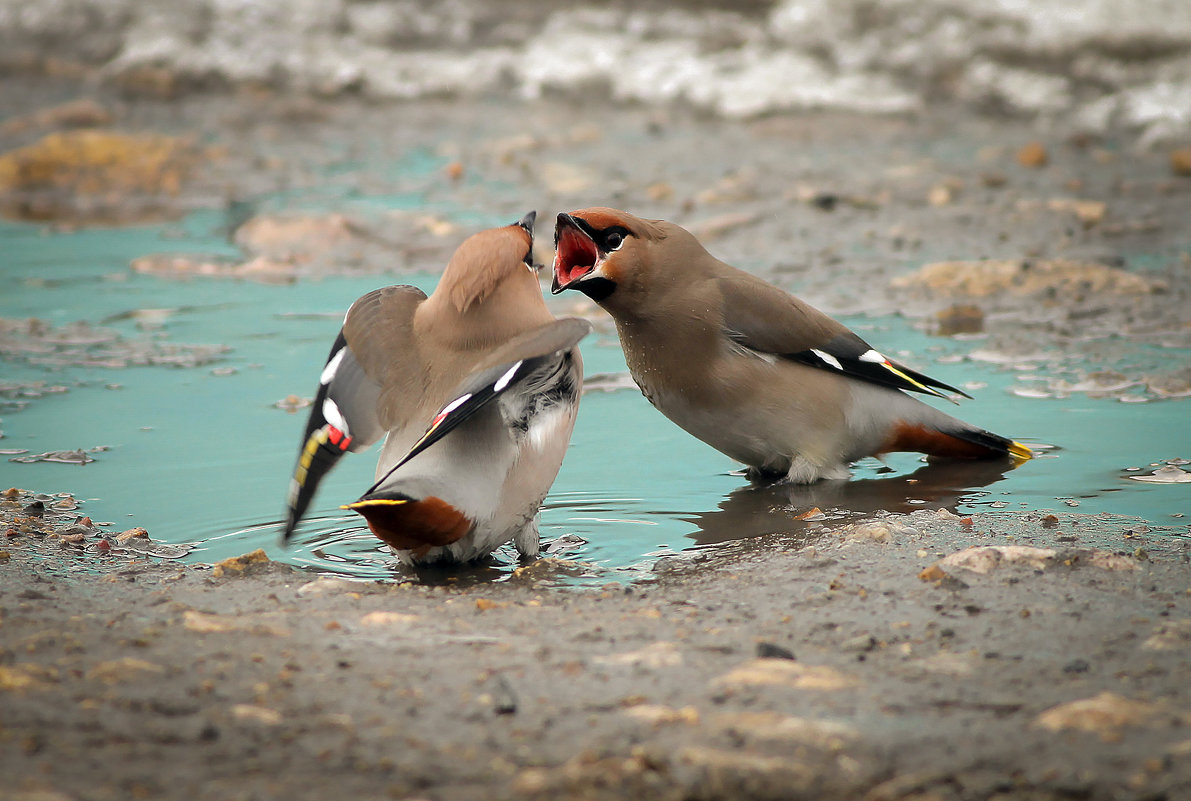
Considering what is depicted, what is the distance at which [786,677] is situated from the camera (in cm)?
283

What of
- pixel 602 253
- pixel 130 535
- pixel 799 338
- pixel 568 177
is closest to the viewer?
pixel 130 535

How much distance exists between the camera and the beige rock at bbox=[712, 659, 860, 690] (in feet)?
9.20

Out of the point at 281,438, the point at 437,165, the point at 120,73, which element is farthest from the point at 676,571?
the point at 120,73

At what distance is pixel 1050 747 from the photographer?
8.16ft

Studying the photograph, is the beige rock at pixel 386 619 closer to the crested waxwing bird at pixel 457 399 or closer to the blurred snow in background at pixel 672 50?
the crested waxwing bird at pixel 457 399

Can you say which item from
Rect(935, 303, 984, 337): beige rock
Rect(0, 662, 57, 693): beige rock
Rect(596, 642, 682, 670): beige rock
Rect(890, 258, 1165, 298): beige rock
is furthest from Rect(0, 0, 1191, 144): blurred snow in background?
Rect(0, 662, 57, 693): beige rock

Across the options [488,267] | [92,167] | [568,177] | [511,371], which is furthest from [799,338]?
[92,167]

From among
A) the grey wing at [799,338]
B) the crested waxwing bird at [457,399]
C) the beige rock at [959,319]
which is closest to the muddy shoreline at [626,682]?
the crested waxwing bird at [457,399]

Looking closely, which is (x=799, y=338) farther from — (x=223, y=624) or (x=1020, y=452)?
(x=223, y=624)

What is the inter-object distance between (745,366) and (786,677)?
2431 mm

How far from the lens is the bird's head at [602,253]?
16.4 feet

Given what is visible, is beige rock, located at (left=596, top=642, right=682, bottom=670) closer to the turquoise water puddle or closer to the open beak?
the turquoise water puddle

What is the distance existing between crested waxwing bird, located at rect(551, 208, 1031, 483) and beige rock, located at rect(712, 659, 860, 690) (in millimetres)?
2282

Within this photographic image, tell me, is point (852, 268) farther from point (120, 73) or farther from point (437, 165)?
point (120, 73)
